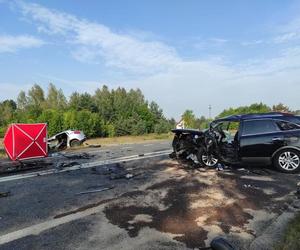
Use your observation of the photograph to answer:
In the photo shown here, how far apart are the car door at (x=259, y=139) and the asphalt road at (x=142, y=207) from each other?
1.45ft

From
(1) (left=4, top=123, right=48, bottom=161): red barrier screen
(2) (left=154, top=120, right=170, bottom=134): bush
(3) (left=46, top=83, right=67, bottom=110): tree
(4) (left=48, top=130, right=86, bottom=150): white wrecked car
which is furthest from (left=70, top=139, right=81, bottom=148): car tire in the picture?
(3) (left=46, top=83, right=67, bottom=110): tree

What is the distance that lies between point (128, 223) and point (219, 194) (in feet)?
7.89

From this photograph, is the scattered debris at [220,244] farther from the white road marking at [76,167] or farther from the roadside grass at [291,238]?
the white road marking at [76,167]

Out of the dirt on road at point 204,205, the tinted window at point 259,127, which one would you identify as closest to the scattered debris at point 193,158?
the dirt on road at point 204,205

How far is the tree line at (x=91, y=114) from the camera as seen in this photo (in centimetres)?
3571

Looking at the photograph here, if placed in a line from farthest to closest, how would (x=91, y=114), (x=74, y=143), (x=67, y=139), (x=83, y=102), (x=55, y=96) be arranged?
(x=55, y=96) → (x=83, y=102) → (x=91, y=114) → (x=74, y=143) → (x=67, y=139)

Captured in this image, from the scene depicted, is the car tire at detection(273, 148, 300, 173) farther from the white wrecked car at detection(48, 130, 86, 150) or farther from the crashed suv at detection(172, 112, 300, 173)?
the white wrecked car at detection(48, 130, 86, 150)

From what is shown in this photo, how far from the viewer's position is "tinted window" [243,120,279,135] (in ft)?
32.4

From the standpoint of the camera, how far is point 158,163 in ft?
37.9

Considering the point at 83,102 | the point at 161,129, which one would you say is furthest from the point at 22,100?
the point at 161,129

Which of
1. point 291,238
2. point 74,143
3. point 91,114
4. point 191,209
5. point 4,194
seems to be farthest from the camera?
point 91,114

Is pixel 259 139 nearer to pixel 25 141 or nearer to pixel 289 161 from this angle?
pixel 289 161

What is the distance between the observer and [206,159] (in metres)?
10.5

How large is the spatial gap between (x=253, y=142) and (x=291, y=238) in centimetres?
540
